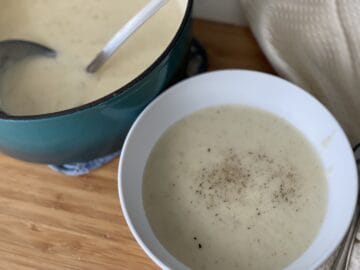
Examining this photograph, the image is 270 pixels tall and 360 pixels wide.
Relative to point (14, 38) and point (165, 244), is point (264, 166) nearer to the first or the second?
point (165, 244)

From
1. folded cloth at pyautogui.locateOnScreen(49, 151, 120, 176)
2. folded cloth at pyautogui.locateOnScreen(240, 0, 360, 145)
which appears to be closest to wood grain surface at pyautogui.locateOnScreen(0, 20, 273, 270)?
folded cloth at pyautogui.locateOnScreen(49, 151, 120, 176)

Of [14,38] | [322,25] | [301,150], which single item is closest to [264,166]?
[301,150]

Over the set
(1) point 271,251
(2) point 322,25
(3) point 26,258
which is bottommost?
(3) point 26,258

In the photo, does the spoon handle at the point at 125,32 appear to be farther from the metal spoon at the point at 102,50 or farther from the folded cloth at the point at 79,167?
the folded cloth at the point at 79,167

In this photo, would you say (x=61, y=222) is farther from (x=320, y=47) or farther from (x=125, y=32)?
(x=320, y=47)

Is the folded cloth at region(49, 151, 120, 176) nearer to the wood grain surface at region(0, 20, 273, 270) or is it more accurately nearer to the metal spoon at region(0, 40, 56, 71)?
the wood grain surface at region(0, 20, 273, 270)

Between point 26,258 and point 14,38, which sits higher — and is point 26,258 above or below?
below
